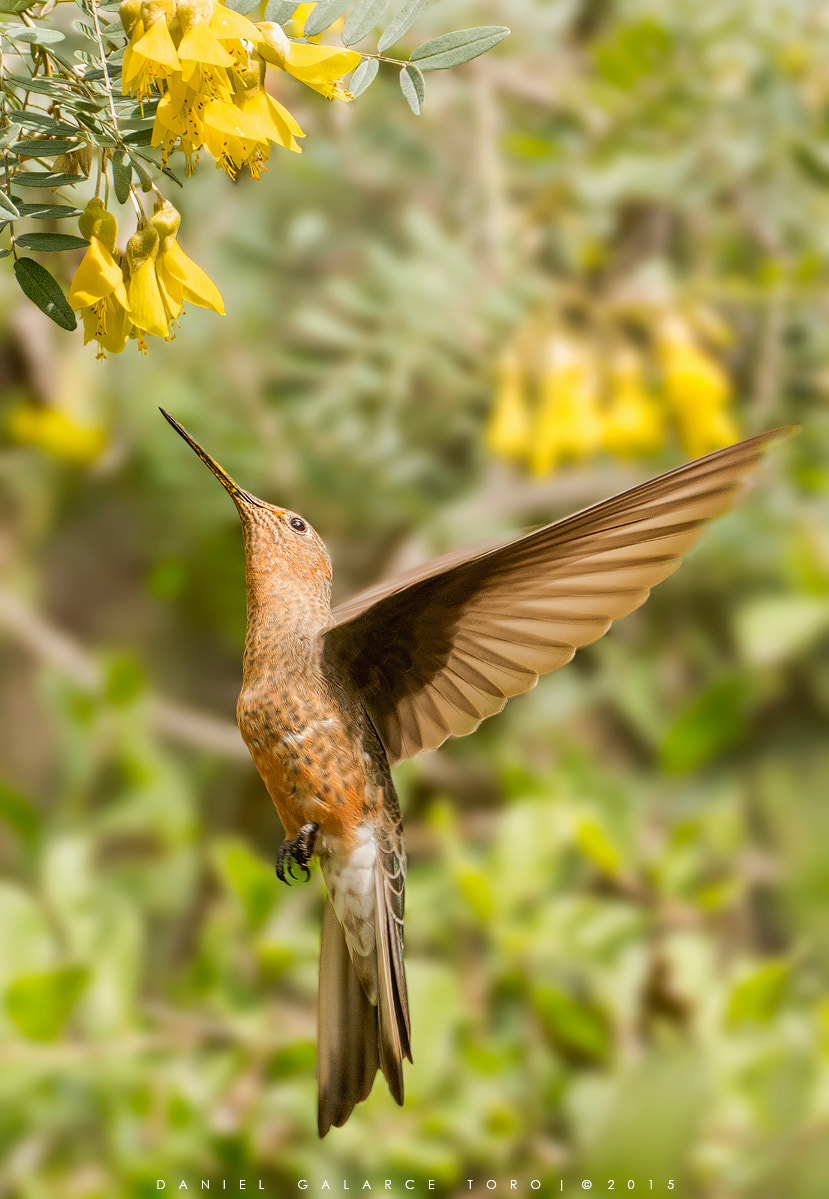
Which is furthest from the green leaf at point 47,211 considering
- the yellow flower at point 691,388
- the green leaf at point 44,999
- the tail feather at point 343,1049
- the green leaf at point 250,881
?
the yellow flower at point 691,388

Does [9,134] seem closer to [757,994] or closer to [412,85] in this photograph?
[412,85]

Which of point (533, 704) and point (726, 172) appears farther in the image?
point (533, 704)

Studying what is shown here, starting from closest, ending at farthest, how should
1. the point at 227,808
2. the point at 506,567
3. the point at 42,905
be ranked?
the point at 506,567 < the point at 42,905 < the point at 227,808

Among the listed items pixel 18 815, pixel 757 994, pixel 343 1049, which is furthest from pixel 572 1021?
pixel 343 1049

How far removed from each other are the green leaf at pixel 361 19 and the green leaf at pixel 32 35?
4.3 inches

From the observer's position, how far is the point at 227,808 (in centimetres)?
194

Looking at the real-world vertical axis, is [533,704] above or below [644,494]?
above

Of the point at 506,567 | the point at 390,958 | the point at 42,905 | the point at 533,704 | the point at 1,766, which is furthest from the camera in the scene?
the point at 1,766

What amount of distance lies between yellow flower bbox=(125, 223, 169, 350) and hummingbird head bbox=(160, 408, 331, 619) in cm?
14

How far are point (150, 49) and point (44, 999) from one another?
3.75 feet

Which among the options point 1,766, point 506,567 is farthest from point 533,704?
point 506,567

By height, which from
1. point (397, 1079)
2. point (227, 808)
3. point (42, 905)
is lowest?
point (397, 1079)

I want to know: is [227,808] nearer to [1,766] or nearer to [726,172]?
[1,766]

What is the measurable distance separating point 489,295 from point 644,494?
1.18 metres
